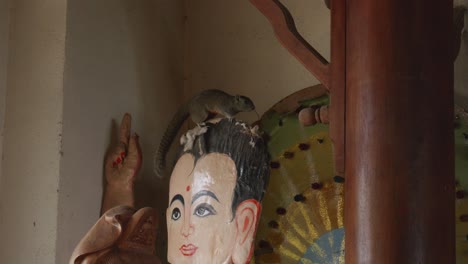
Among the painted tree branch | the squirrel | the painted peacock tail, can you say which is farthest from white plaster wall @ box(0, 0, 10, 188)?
the painted tree branch

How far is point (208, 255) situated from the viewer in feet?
4.77

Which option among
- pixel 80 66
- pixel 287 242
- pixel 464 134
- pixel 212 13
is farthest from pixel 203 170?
pixel 212 13

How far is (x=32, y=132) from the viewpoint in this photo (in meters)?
1.69

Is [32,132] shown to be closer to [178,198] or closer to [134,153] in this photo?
[134,153]

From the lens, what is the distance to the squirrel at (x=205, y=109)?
153 cm

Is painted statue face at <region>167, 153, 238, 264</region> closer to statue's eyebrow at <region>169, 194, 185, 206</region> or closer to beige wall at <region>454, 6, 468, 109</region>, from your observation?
statue's eyebrow at <region>169, 194, 185, 206</region>

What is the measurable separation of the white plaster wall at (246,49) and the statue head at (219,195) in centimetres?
39

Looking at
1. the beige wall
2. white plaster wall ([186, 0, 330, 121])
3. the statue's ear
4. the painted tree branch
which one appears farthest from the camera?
white plaster wall ([186, 0, 330, 121])

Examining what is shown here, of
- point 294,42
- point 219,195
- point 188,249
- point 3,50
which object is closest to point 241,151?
point 219,195

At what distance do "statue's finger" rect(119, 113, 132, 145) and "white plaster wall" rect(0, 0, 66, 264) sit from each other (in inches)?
6.6

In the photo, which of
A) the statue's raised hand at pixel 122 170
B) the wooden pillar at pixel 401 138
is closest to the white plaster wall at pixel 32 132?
the statue's raised hand at pixel 122 170

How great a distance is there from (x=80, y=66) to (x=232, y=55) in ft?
1.47

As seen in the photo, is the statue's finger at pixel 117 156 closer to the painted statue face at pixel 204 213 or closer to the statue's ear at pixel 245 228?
the painted statue face at pixel 204 213

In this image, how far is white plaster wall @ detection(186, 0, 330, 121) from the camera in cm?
187
